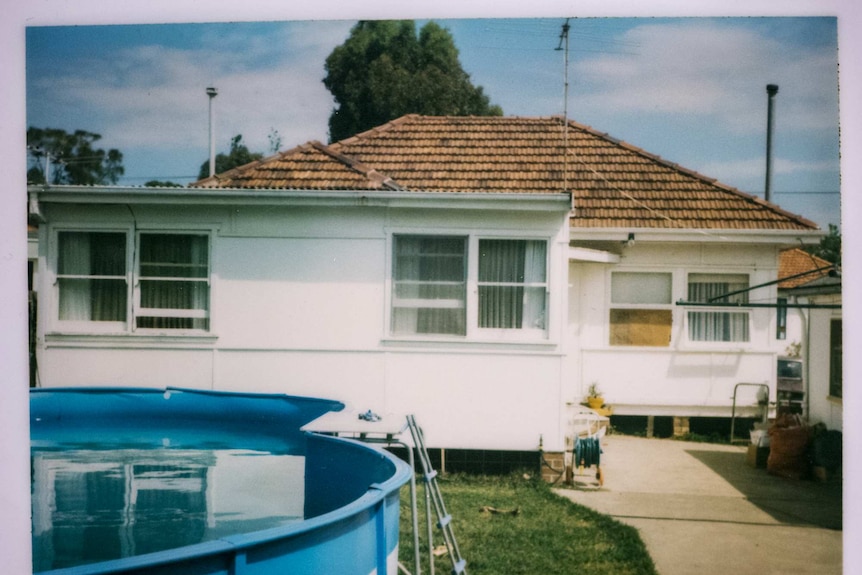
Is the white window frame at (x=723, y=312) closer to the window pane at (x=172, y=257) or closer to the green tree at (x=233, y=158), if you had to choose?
the green tree at (x=233, y=158)

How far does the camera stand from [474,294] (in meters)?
6.18

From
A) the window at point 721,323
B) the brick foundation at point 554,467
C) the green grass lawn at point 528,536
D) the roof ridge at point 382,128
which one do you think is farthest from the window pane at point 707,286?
the roof ridge at point 382,128

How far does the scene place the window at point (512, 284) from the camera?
6.22 m

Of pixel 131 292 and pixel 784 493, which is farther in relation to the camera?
pixel 131 292

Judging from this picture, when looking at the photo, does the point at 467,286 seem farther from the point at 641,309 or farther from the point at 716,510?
the point at 641,309

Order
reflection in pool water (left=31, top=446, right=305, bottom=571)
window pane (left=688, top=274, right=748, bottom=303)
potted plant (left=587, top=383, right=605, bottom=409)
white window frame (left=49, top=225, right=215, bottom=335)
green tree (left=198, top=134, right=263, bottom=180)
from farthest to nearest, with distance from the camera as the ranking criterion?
window pane (left=688, top=274, right=748, bottom=303) → potted plant (left=587, top=383, right=605, bottom=409) → white window frame (left=49, top=225, right=215, bottom=335) → green tree (left=198, top=134, right=263, bottom=180) → reflection in pool water (left=31, top=446, right=305, bottom=571)

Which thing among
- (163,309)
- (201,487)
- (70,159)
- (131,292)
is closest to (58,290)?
(131,292)

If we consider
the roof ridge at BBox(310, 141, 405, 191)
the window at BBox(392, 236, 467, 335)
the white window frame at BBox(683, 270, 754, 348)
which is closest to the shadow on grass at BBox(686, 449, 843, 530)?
the white window frame at BBox(683, 270, 754, 348)

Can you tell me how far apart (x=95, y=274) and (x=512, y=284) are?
360 centimetres

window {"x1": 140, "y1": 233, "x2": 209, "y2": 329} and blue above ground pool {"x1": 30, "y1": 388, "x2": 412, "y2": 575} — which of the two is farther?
window {"x1": 140, "y1": 233, "x2": 209, "y2": 329}

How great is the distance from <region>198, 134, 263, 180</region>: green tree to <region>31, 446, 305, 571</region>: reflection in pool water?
2448mm

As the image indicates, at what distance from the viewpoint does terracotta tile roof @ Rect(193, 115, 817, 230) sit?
20.3 ft

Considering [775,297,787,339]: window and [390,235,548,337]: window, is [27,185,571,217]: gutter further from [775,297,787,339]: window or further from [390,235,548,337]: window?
[775,297,787,339]: window

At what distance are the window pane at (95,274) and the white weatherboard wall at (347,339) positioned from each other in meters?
0.27
